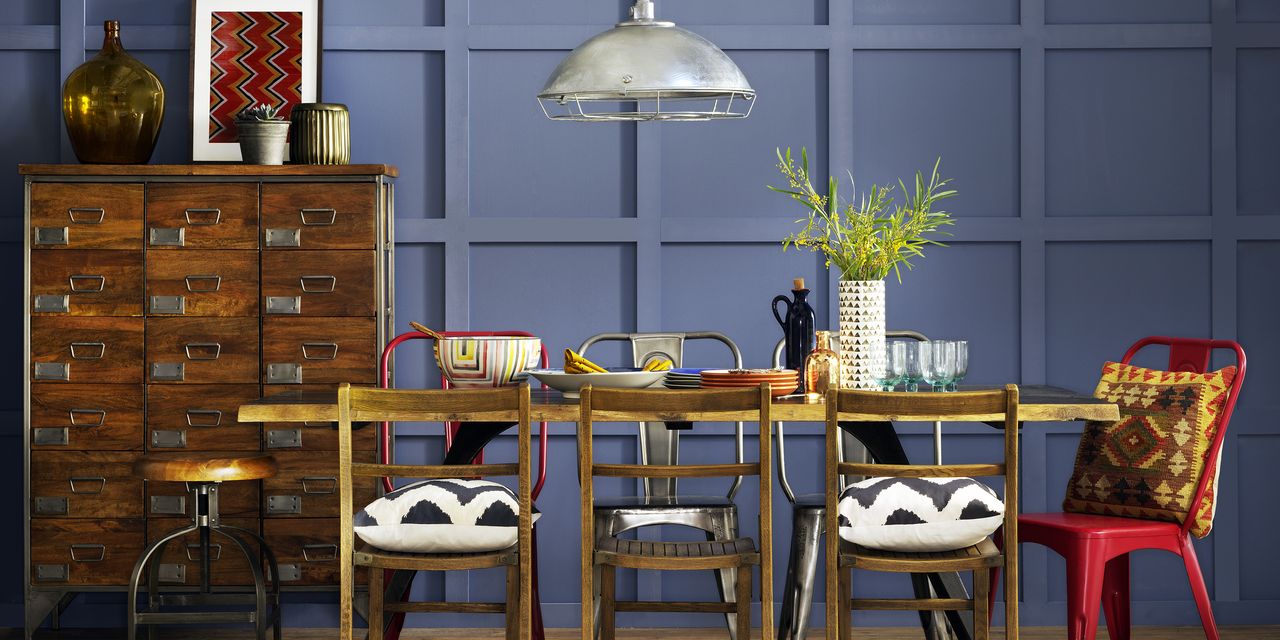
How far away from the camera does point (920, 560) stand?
2.45m

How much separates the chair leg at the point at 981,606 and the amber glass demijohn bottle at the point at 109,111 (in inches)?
105

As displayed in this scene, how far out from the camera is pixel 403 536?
2.44m

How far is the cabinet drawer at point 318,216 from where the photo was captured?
3500 millimetres

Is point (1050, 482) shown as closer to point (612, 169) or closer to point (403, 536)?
point (612, 169)

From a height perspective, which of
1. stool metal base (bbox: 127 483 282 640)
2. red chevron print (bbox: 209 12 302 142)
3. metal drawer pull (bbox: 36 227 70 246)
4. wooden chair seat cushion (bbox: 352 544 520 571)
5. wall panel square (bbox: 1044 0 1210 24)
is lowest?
stool metal base (bbox: 127 483 282 640)

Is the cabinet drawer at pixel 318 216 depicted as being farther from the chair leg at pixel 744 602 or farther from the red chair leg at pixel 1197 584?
the red chair leg at pixel 1197 584

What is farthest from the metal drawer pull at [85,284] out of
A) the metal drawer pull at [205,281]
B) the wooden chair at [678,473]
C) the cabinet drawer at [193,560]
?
the wooden chair at [678,473]

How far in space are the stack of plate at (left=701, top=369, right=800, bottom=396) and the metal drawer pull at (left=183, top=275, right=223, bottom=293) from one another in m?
1.54

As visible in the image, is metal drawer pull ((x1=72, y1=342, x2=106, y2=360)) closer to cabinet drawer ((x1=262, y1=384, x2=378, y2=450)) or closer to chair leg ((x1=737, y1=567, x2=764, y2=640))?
cabinet drawer ((x1=262, y1=384, x2=378, y2=450))

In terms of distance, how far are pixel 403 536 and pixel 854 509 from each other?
3.02 feet

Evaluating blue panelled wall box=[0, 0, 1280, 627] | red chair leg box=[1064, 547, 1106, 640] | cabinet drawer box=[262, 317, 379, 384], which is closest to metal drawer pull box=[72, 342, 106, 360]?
cabinet drawer box=[262, 317, 379, 384]

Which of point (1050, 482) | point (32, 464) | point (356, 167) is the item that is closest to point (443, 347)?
point (356, 167)

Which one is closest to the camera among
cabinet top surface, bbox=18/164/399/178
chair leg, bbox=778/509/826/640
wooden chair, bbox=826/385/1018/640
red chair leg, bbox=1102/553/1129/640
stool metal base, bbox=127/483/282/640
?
wooden chair, bbox=826/385/1018/640

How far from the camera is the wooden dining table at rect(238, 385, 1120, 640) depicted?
2486mm
